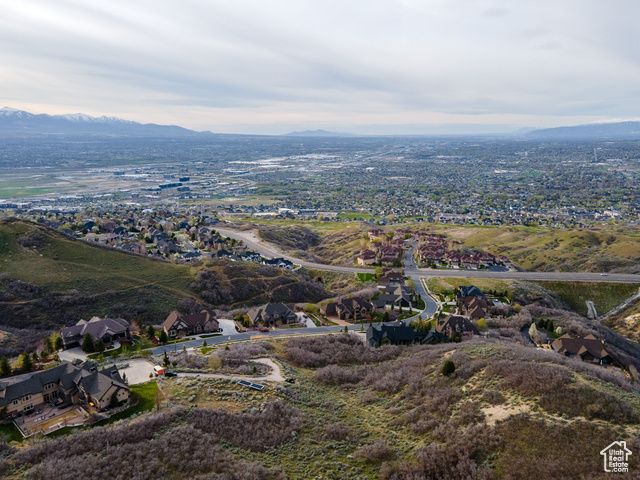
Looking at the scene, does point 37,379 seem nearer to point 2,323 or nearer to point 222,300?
point 2,323

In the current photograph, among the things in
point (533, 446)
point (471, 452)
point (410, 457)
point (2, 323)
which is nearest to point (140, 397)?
point (410, 457)

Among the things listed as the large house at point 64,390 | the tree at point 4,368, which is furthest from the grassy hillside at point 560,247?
the tree at point 4,368

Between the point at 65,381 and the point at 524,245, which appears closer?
the point at 65,381

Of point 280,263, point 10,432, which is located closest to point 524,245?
point 280,263

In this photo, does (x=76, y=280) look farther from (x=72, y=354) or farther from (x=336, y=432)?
(x=336, y=432)

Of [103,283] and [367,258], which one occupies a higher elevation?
[103,283]

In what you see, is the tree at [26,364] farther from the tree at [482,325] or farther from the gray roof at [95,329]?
the tree at [482,325]

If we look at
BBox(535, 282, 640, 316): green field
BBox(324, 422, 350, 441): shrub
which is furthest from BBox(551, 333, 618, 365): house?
BBox(324, 422, 350, 441): shrub

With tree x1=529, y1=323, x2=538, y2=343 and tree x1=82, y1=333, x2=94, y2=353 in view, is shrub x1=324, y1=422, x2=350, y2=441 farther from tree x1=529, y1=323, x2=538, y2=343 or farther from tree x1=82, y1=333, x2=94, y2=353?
tree x1=529, y1=323, x2=538, y2=343
